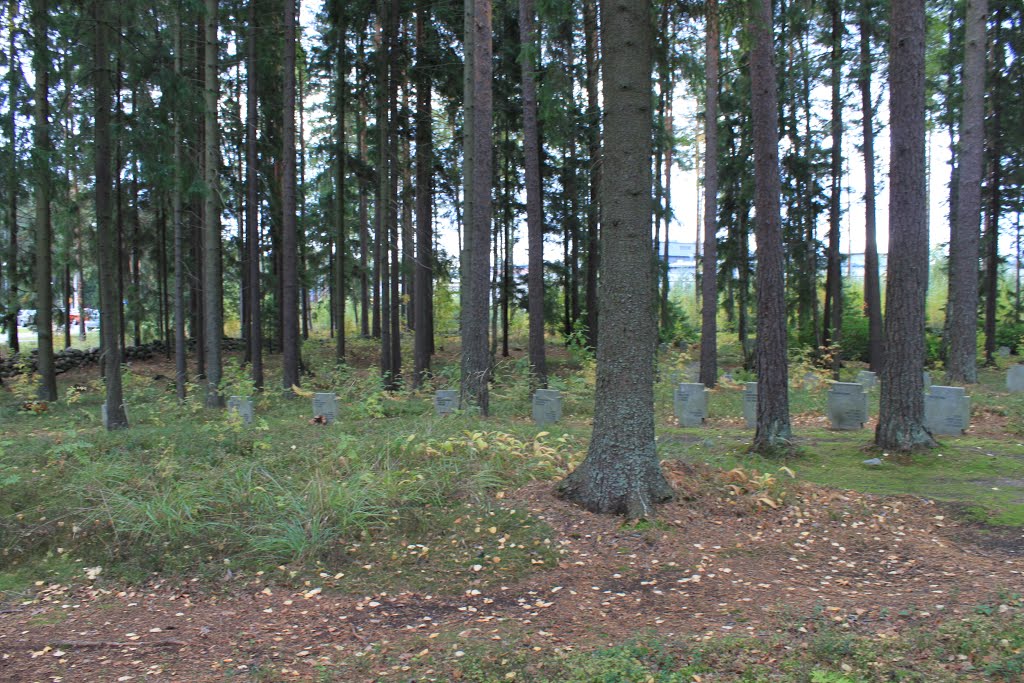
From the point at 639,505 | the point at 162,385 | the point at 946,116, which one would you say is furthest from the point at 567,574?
the point at 946,116

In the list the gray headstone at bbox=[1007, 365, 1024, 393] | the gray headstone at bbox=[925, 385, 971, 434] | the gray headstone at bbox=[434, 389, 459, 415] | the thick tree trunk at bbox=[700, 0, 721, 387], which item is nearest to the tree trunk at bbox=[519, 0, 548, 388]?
the gray headstone at bbox=[434, 389, 459, 415]

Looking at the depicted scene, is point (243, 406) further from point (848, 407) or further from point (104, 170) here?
point (848, 407)

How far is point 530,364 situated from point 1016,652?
538 inches

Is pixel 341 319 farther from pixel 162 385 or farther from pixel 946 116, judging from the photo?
pixel 946 116

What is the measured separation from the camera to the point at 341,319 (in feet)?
70.5

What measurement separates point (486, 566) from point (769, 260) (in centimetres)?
517

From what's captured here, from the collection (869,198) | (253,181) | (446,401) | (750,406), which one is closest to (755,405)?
(750,406)

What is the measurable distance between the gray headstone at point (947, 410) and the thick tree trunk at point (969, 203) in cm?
665

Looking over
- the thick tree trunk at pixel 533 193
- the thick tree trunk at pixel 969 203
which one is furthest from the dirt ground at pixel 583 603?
the thick tree trunk at pixel 969 203

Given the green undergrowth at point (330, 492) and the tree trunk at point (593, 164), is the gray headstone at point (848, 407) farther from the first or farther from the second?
the tree trunk at point (593, 164)

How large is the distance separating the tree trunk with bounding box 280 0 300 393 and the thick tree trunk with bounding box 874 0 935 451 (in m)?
12.5

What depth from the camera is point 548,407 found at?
1241 cm

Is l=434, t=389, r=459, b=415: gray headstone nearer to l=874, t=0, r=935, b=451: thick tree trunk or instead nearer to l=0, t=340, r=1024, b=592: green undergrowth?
l=0, t=340, r=1024, b=592: green undergrowth

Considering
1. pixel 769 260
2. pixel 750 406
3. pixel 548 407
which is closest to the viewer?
pixel 769 260
